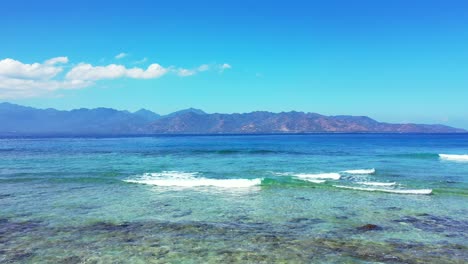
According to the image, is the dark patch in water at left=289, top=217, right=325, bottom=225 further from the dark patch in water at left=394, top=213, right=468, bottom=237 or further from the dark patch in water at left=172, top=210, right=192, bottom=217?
the dark patch in water at left=172, top=210, right=192, bottom=217

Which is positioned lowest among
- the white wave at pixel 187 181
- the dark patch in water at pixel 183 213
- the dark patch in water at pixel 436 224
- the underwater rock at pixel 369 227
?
the dark patch in water at pixel 436 224

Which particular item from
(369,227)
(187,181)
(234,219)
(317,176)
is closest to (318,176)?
(317,176)

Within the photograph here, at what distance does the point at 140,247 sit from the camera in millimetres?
14336

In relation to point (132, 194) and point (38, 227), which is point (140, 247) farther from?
point (132, 194)

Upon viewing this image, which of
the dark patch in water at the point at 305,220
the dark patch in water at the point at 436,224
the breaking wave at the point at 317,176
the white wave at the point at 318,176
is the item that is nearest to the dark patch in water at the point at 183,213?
the dark patch in water at the point at 305,220

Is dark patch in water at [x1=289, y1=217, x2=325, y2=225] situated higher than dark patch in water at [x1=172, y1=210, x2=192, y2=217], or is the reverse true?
dark patch in water at [x1=172, y1=210, x2=192, y2=217]

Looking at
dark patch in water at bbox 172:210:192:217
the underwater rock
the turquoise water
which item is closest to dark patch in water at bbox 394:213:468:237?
the turquoise water

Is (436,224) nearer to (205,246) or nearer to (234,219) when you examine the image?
(234,219)

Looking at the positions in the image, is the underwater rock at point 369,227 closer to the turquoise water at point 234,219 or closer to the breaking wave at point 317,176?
the turquoise water at point 234,219

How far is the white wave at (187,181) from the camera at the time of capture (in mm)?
30266

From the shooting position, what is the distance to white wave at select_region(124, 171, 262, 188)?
1192 inches

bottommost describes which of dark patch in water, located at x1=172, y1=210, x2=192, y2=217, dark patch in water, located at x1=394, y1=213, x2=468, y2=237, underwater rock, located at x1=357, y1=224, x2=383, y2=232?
dark patch in water, located at x1=394, y1=213, x2=468, y2=237

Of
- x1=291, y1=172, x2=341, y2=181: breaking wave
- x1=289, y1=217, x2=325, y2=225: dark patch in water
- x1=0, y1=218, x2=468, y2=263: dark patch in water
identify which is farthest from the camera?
x1=291, y1=172, x2=341, y2=181: breaking wave

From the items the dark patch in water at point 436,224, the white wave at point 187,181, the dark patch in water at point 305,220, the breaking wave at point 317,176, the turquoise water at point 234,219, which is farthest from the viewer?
the breaking wave at point 317,176
